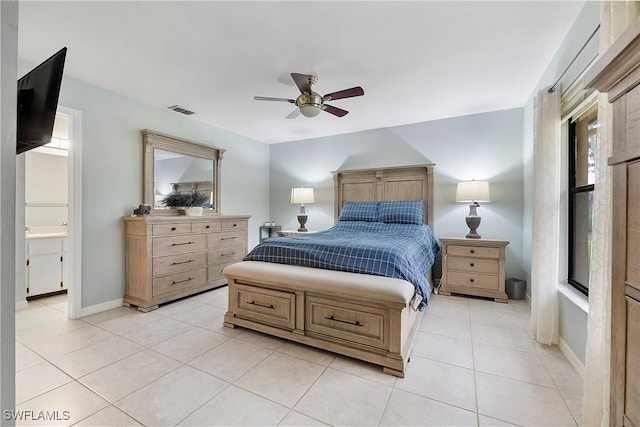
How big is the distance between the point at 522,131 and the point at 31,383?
5.30 metres

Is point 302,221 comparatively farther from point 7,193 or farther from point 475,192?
point 7,193

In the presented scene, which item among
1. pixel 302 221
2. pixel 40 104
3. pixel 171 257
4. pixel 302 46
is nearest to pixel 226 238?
pixel 171 257

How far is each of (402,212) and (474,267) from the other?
3.60ft

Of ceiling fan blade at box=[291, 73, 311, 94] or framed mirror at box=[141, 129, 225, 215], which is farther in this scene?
framed mirror at box=[141, 129, 225, 215]

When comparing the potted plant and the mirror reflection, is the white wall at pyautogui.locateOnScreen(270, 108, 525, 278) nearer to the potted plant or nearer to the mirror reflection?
the mirror reflection

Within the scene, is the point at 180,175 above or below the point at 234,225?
above

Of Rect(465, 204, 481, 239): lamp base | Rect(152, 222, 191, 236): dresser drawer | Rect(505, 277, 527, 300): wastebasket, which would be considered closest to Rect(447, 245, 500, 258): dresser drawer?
Rect(465, 204, 481, 239): lamp base

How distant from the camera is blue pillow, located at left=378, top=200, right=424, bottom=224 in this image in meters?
3.62

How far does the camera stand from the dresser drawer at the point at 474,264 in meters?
3.21

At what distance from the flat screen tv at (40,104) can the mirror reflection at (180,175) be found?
8.26 ft

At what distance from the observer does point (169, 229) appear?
3125 mm

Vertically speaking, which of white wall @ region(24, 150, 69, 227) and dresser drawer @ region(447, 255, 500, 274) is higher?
white wall @ region(24, 150, 69, 227)

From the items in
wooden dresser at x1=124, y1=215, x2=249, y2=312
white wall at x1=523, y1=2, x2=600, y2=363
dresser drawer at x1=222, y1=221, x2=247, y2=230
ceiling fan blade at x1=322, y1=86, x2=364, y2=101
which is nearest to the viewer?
white wall at x1=523, y1=2, x2=600, y2=363

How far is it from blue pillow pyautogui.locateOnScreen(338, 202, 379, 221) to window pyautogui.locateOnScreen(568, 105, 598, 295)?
6.95 ft
